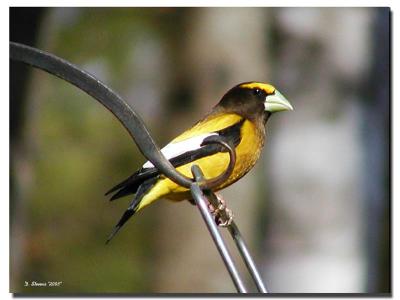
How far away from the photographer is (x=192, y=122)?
4484 mm

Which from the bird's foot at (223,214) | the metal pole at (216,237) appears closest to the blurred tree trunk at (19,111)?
the bird's foot at (223,214)

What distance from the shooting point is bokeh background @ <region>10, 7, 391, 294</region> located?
4.33 metres

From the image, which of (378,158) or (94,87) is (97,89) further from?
(378,158)

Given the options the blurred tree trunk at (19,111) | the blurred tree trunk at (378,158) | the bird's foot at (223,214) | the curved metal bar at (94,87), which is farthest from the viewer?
the blurred tree trunk at (378,158)

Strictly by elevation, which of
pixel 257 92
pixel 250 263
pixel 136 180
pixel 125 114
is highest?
pixel 257 92

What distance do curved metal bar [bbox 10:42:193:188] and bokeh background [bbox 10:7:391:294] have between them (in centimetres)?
220

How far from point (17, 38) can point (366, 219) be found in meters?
2.00

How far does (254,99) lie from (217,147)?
0.30 m

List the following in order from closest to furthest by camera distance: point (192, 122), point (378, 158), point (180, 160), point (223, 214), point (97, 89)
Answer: point (97, 89), point (223, 214), point (180, 160), point (378, 158), point (192, 122)

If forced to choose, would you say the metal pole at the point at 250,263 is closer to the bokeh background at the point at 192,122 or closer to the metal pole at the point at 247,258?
the metal pole at the point at 247,258

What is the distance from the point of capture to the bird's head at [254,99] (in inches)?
100

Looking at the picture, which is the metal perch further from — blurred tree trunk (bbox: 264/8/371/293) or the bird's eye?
blurred tree trunk (bbox: 264/8/371/293)

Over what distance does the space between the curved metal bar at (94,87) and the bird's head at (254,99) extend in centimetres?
99

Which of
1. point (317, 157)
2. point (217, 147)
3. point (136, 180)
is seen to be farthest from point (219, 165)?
point (317, 157)
